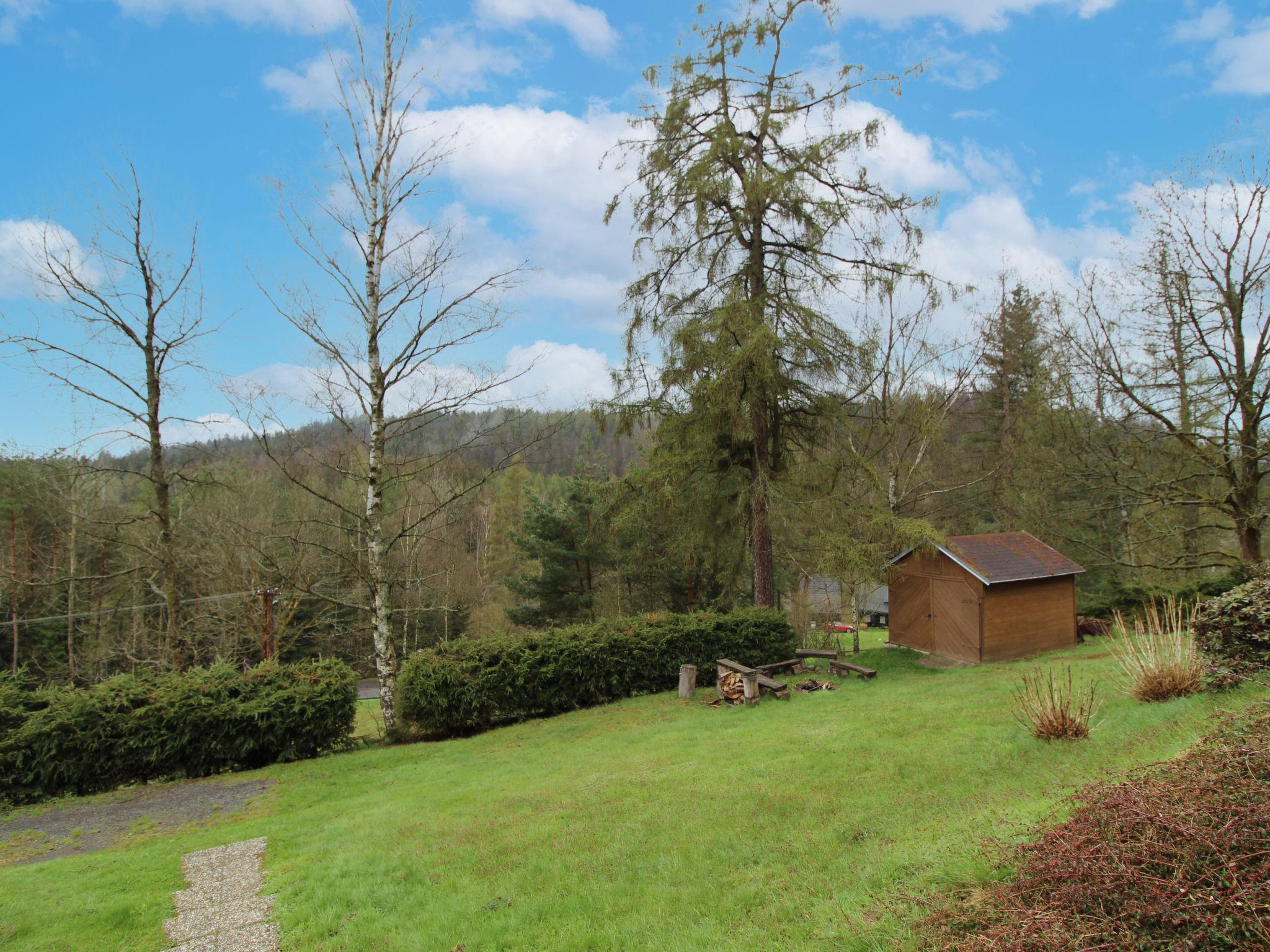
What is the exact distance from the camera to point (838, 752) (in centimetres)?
702

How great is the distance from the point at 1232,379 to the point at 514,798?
51.6ft

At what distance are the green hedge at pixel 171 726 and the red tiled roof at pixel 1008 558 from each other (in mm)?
13609

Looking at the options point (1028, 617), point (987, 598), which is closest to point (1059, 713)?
point (987, 598)

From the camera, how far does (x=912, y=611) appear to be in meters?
16.9

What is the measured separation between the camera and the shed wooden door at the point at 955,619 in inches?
592

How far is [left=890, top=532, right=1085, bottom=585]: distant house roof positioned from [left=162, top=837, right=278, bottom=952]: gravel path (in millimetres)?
14250

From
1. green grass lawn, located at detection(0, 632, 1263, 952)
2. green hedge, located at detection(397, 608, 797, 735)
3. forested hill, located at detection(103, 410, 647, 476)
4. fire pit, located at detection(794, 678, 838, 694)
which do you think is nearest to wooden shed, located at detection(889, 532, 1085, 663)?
green hedge, located at detection(397, 608, 797, 735)

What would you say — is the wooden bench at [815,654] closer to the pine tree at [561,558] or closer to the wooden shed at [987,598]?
the wooden shed at [987,598]

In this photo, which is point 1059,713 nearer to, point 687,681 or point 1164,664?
point 1164,664

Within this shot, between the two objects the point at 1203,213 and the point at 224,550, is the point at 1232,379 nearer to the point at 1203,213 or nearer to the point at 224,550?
the point at 1203,213

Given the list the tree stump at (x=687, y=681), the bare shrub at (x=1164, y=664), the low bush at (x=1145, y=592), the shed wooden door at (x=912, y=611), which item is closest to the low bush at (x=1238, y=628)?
the bare shrub at (x=1164, y=664)

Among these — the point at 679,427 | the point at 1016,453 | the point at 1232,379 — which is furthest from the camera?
the point at 1016,453

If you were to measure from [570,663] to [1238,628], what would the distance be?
33.2ft

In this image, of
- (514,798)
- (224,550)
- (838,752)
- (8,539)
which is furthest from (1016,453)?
(8,539)
